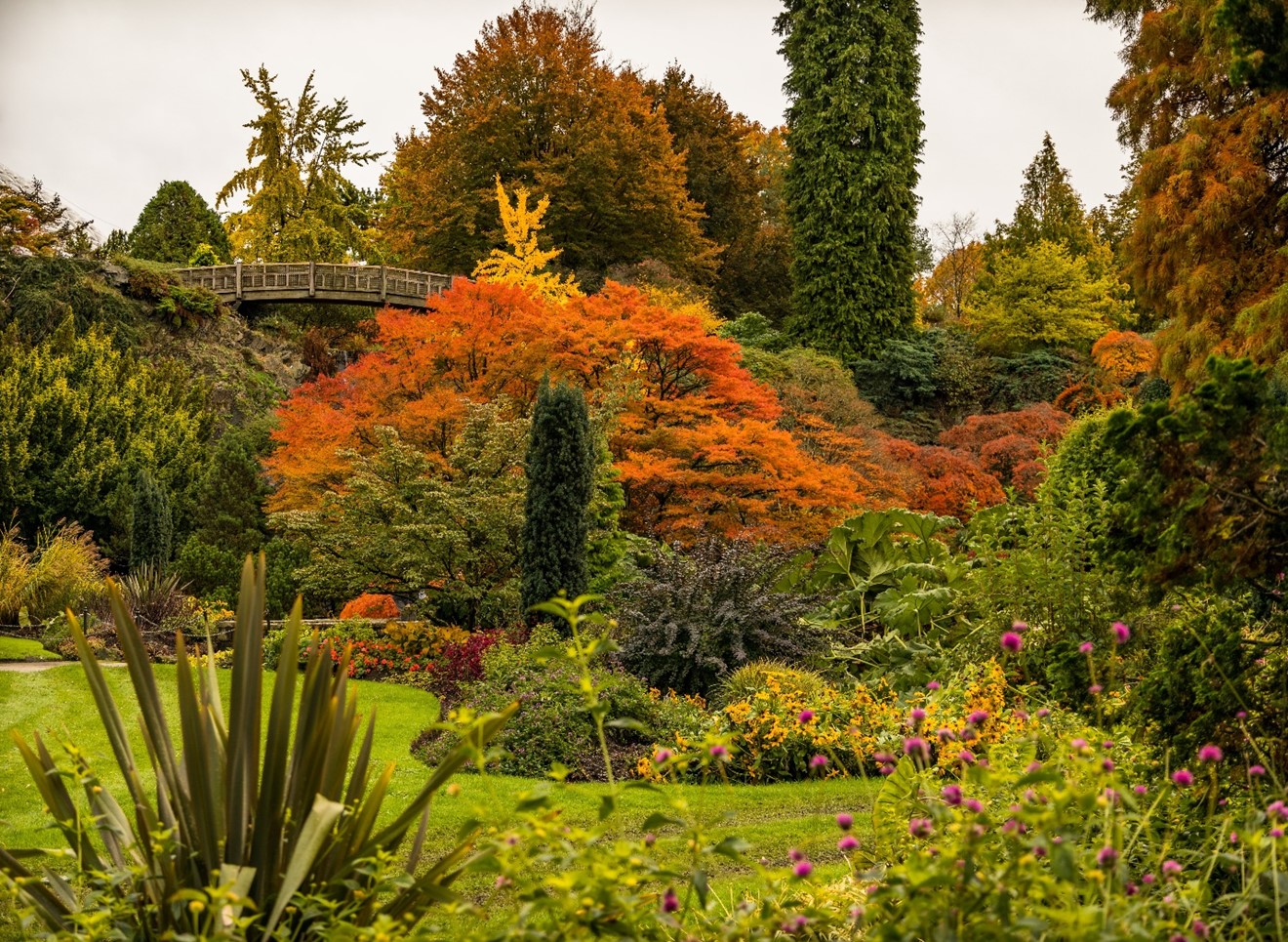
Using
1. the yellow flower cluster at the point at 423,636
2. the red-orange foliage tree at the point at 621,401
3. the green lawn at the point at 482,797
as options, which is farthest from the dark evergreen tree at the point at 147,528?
the green lawn at the point at 482,797

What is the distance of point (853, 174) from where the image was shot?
994 inches

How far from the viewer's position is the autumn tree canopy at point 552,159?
87.7ft

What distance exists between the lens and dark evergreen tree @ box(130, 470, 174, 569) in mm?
15695

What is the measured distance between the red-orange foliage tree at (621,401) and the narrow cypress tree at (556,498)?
1.64 metres

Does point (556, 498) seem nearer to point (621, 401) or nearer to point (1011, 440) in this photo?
point (621, 401)

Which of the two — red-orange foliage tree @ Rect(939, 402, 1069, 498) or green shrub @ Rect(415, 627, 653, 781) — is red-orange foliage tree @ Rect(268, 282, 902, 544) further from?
green shrub @ Rect(415, 627, 653, 781)

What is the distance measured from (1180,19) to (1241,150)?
2008 mm

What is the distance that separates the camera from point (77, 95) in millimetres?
28469

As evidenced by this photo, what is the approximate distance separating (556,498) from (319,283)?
1760 centimetres

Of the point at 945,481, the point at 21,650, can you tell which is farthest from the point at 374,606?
the point at 945,481

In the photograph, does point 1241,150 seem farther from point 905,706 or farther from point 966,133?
point 966,133

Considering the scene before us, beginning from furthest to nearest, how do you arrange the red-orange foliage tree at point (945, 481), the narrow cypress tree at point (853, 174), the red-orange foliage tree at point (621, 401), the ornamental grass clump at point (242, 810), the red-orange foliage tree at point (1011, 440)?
the narrow cypress tree at point (853, 174) → the red-orange foliage tree at point (1011, 440) → the red-orange foliage tree at point (945, 481) → the red-orange foliage tree at point (621, 401) → the ornamental grass clump at point (242, 810)

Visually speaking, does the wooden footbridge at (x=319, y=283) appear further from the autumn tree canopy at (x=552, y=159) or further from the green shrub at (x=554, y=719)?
the green shrub at (x=554, y=719)

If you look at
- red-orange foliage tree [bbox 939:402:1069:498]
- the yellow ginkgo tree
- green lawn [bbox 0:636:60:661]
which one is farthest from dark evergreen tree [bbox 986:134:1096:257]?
green lawn [bbox 0:636:60:661]
